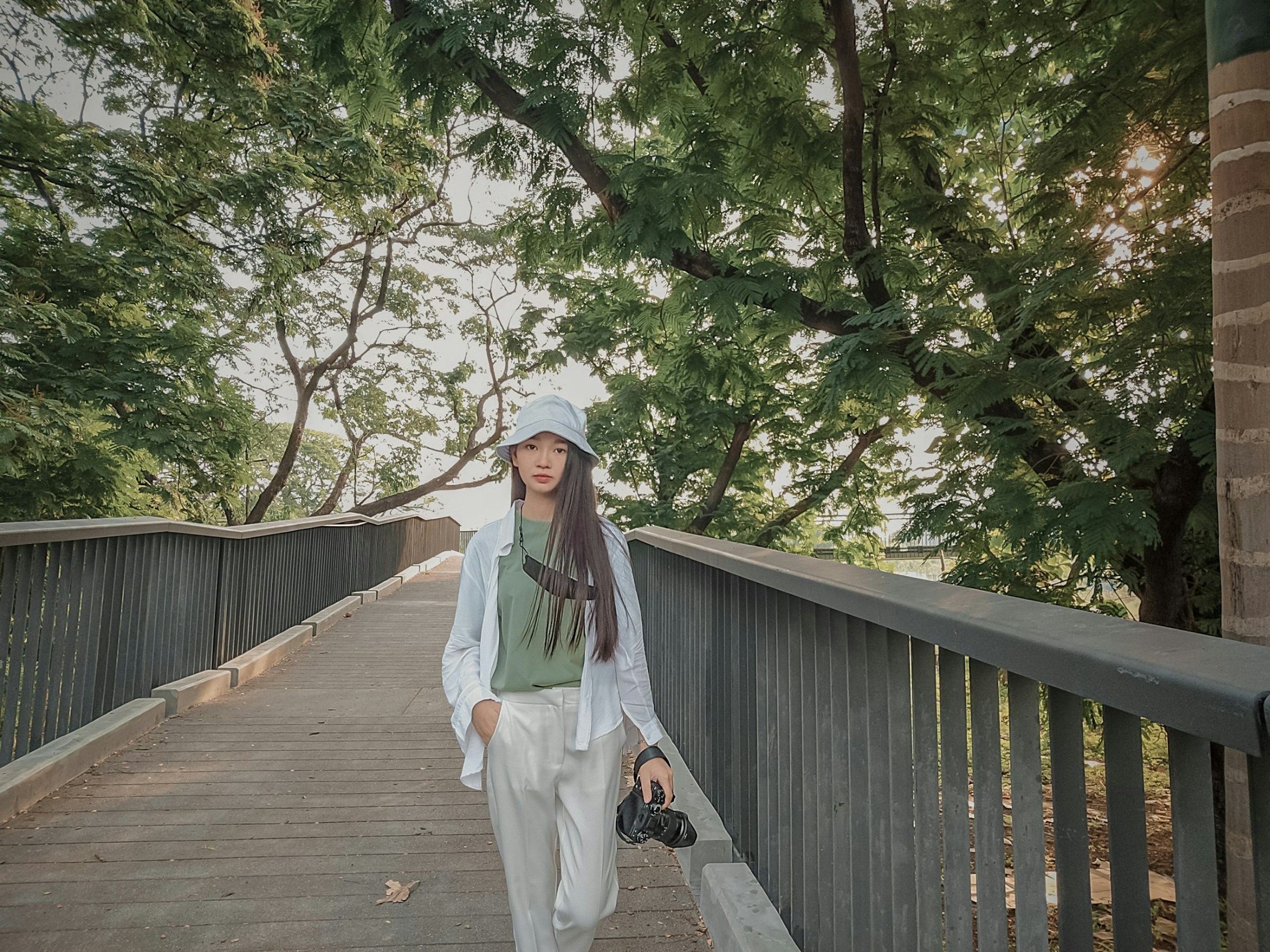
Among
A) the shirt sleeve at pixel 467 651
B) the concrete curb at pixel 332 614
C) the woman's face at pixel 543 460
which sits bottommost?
the concrete curb at pixel 332 614

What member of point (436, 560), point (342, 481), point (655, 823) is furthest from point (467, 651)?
point (342, 481)

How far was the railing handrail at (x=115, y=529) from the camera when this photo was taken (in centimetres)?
362

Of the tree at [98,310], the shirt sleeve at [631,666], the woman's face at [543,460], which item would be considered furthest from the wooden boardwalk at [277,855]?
the tree at [98,310]

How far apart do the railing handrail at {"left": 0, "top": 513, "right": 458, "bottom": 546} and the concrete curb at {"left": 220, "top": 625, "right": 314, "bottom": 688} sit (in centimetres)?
95

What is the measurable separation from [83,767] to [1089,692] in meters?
4.61

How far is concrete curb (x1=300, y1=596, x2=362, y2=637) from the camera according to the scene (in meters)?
8.59

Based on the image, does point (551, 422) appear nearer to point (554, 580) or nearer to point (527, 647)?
point (554, 580)

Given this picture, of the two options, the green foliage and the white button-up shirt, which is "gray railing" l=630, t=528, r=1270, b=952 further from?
the green foliage

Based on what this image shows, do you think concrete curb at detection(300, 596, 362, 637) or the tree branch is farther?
the tree branch

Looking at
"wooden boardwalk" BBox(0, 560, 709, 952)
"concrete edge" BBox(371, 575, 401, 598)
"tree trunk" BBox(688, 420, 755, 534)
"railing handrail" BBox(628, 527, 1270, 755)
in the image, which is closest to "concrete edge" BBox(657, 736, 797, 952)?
"wooden boardwalk" BBox(0, 560, 709, 952)

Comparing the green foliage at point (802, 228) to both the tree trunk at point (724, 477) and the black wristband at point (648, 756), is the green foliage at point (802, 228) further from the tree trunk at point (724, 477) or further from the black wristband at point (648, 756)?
the black wristband at point (648, 756)

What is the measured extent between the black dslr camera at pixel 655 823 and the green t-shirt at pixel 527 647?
0.34 metres

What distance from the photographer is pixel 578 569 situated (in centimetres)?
218

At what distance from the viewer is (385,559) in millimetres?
14016
